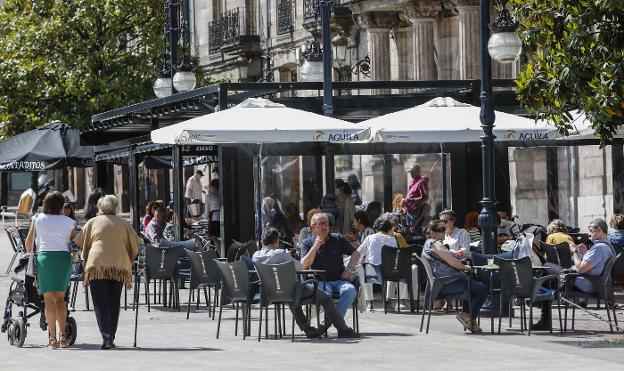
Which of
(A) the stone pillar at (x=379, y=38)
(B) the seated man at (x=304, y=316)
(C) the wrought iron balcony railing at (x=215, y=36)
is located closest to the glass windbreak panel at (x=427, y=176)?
(B) the seated man at (x=304, y=316)

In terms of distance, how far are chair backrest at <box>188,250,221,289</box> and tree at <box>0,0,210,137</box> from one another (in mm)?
26572

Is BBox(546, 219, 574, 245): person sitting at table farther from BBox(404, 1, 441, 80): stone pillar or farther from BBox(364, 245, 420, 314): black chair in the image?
BBox(404, 1, 441, 80): stone pillar

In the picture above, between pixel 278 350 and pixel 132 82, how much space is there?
3175 centimetres

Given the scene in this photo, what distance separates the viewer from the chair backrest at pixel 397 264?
21188mm

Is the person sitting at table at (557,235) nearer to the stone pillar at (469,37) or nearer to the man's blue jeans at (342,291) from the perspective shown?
the man's blue jeans at (342,291)

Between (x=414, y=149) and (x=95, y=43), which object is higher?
(x=95, y=43)

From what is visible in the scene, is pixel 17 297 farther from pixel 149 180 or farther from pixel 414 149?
pixel 149 180

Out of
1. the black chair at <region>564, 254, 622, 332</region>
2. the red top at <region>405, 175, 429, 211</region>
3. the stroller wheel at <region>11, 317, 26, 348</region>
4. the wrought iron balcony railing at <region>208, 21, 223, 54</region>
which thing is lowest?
the stroller wheel at <region>11, 317, 26, 348</region>

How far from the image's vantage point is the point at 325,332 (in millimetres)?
18188

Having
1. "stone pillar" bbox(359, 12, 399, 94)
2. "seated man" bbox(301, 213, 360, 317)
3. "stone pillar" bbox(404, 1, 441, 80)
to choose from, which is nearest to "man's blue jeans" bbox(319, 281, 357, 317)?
"seated man" bbox(301, 213, 360, 317)

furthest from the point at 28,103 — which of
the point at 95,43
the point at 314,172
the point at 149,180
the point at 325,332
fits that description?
the point at 325,332

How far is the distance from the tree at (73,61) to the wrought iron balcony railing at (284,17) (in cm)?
252

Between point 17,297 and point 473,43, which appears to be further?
point 473,43

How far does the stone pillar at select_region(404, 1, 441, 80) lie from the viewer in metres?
38.4
